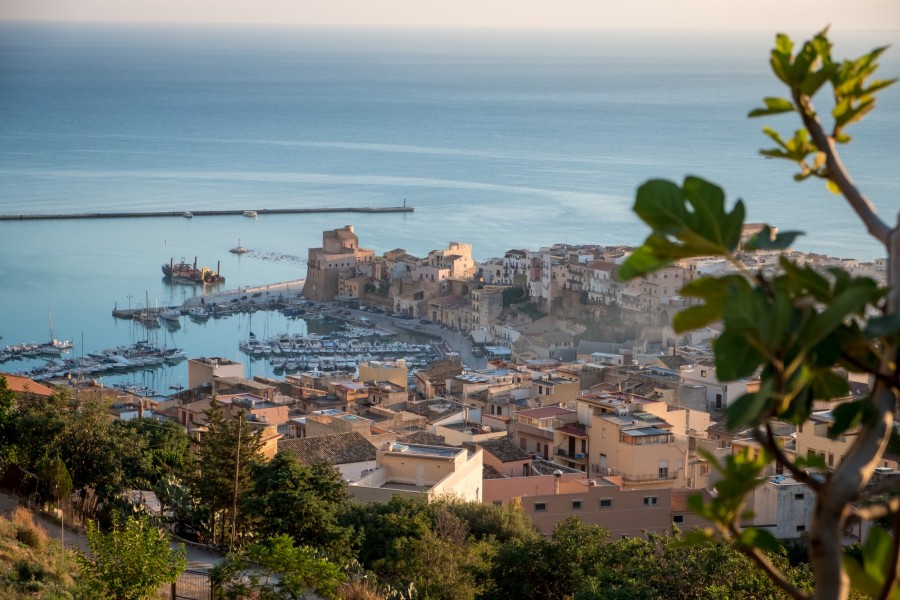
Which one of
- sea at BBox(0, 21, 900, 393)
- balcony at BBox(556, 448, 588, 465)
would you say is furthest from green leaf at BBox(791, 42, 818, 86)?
balcony at BBox(556, 448, 588, 465)

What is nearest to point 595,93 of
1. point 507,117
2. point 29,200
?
point 507,117

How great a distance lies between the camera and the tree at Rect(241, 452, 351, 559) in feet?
21.3

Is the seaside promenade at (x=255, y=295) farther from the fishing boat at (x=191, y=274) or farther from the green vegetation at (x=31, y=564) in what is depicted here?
the green vegetation at (x=31, y=564)

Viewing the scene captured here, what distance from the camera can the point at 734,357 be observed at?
1.02 metres

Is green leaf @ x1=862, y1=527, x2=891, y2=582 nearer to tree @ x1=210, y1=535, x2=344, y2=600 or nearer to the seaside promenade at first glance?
tree @ x1=210, y1=535, x2=344, y2=600

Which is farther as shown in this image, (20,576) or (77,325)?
(77,325)

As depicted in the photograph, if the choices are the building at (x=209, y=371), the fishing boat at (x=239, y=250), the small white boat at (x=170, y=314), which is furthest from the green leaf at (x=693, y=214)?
the fishing boat at (x=239, y=250)

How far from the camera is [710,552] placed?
5777 millimetres

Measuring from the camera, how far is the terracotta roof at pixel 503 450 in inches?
423

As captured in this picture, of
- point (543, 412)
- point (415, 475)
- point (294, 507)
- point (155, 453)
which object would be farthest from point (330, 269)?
point (294, 507)

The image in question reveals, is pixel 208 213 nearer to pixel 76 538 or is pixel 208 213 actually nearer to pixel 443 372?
pixel 443 372

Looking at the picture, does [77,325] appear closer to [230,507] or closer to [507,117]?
[230,507]

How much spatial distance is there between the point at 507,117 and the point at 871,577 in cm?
8506

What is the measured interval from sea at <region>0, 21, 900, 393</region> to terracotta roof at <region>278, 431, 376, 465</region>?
3.88 meters
